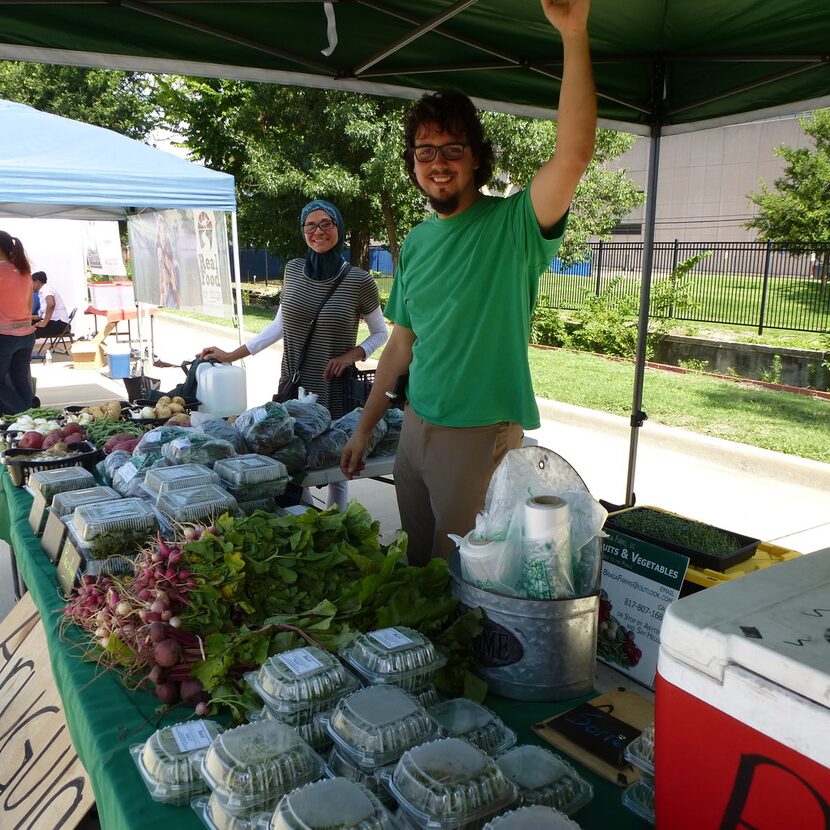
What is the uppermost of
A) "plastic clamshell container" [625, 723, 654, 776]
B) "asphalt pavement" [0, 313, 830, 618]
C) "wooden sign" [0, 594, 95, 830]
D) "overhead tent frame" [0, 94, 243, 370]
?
"overhead tent frame" [0, 94, 243, 370]

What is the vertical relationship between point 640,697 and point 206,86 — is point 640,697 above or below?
below

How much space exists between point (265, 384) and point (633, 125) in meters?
7.01

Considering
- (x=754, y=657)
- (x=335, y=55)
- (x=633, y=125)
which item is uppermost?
(x=335, y=55)

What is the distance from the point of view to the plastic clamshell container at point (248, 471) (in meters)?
2.34

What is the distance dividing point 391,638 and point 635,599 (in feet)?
1.85

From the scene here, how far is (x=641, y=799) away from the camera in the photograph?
1144mm

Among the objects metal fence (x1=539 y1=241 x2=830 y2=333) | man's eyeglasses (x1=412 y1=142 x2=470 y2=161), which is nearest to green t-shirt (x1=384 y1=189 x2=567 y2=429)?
man's eyeglasses (x1=412 y1=142 x2=470 y2=161)

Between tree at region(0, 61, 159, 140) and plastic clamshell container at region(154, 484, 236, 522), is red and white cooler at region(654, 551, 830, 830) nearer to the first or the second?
plastic clamshell container at region(154, 484, 236, 522)

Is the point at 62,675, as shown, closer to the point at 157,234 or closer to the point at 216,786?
the point at 216,786

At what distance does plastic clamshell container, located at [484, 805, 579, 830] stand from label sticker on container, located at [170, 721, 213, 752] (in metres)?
0.51

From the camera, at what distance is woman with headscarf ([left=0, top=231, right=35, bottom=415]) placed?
6.82 metres

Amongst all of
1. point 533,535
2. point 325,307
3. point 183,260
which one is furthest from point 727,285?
point 533,535

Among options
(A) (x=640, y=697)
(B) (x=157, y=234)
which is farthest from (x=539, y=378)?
(A) (x=640, y=697)

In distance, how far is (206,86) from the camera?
16.8 metres
